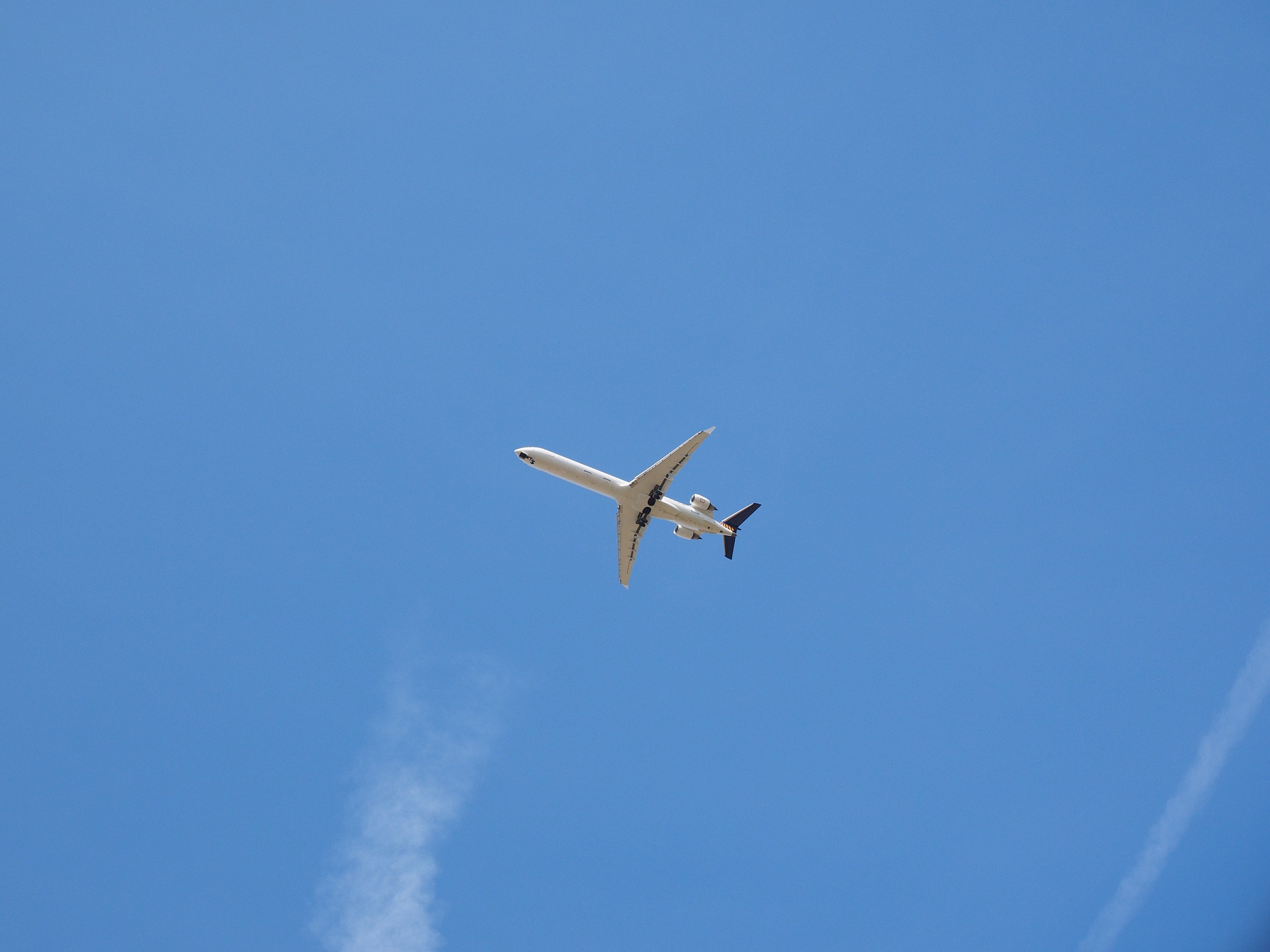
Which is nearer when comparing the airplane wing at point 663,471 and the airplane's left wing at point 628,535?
the airplane wing at point 663,471

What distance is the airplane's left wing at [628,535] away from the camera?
267 ft

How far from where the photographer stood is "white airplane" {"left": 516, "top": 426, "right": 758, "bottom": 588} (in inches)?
3093

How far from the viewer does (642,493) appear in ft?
262

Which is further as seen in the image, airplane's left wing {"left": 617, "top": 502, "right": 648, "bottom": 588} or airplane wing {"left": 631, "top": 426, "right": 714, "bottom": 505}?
airplane's left wing {"left": 617, "top": 502, "right": 648, "bottom": 588}

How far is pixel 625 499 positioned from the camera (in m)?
80.4

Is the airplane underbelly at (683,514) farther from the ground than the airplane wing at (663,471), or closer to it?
closer to it

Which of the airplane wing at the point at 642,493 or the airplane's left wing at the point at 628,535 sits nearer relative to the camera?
the airplane wing at the point at 642,493

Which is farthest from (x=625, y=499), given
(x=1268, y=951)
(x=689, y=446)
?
(x=1268, y=951)

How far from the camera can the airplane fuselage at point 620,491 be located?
257 ft

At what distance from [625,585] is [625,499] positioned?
8.66 m

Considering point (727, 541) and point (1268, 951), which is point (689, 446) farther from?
point (1268, 951)

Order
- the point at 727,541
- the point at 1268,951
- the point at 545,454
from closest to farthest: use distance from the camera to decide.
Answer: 1. the point at 1268,951
2. the point at 545,454
3. the point at 727,541

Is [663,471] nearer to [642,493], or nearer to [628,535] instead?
[642,493]

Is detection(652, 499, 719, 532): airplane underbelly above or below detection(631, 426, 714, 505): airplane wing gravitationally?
below
